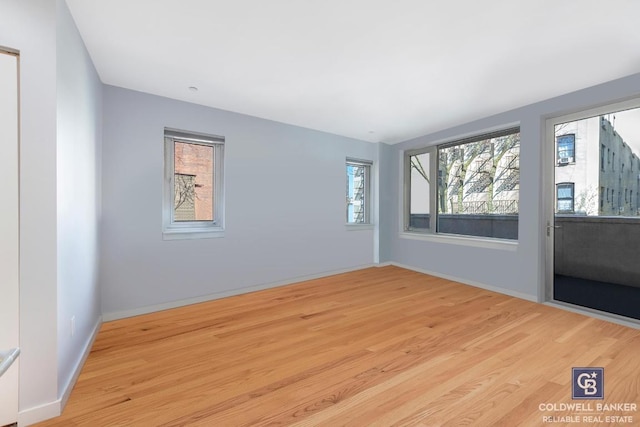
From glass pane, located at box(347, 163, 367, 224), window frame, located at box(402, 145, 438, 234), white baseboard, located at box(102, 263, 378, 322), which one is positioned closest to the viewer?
white baseboard, located at box(102, 263, 378, 322)

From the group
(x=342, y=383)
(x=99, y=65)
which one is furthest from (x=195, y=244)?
(x=342, y=383)

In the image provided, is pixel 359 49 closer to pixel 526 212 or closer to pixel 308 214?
pixel 308 214

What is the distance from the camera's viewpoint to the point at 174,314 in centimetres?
325

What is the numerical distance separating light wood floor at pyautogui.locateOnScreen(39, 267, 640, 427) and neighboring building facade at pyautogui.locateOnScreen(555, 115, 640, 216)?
4.29 feet

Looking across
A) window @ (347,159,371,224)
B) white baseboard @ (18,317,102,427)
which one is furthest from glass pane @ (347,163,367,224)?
white baseboard @ (18,317,102,427)

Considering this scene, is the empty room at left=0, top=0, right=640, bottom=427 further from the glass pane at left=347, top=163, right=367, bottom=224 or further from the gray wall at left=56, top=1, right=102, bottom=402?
the glass pane at left=347, top=163, right=367, bottom=224

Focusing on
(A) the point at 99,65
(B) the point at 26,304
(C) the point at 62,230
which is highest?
(A) the point at 99,65

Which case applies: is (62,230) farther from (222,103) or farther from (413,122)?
(413,122)

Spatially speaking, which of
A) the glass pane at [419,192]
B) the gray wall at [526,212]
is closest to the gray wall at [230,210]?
the glass pane at [419,192]

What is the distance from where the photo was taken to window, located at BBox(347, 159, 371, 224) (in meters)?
5.73

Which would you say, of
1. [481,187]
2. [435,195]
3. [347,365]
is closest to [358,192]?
[435,195]

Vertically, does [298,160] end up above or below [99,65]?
below

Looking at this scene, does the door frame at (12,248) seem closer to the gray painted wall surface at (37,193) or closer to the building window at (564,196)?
the gray painted wall surface at (37,193)

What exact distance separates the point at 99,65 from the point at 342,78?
7.44 ft
